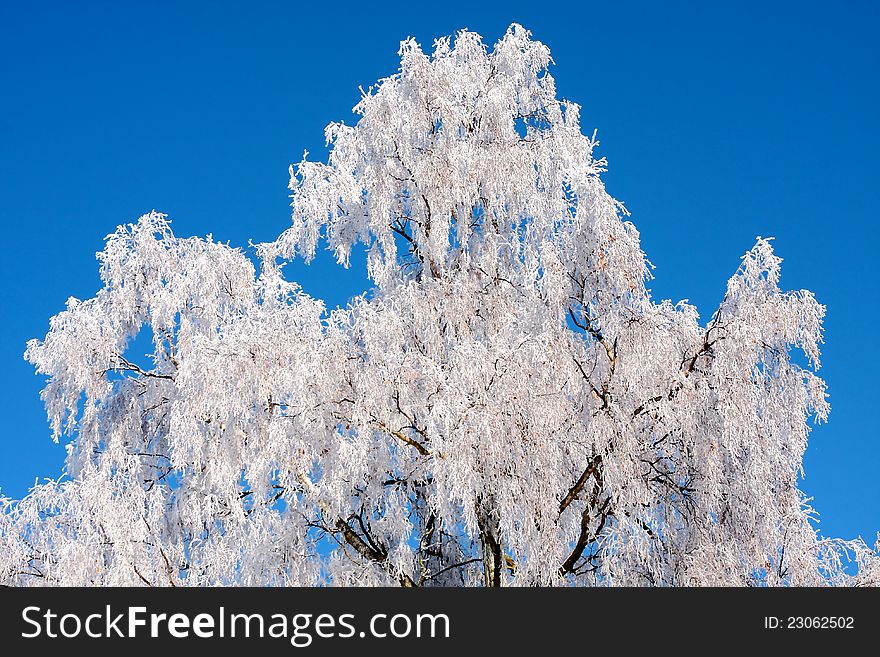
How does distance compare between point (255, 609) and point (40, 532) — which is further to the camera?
point (40, 532)

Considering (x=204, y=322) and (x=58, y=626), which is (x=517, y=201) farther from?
(x=58, y=626)

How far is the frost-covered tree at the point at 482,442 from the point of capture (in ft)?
28.1

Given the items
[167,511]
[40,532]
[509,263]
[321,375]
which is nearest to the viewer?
[321,375]

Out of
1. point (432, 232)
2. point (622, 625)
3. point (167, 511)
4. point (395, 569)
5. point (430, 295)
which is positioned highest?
point (432, 232)

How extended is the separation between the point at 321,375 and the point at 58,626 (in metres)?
2.70

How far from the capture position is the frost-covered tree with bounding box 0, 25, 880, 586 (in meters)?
8.57

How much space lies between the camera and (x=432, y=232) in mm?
11180

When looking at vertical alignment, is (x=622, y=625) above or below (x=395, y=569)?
below

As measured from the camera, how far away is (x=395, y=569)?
9.43 metres

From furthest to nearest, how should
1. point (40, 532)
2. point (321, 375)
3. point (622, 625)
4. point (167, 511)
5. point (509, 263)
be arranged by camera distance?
point (509, 263), point (167, 511), point (40, 532), point (321, 375), point (622, 625)

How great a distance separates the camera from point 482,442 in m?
8.20

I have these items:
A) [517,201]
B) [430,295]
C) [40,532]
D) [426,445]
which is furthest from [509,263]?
[40,532]

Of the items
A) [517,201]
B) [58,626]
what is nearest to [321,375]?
[58,626]

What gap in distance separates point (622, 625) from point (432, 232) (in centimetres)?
510
